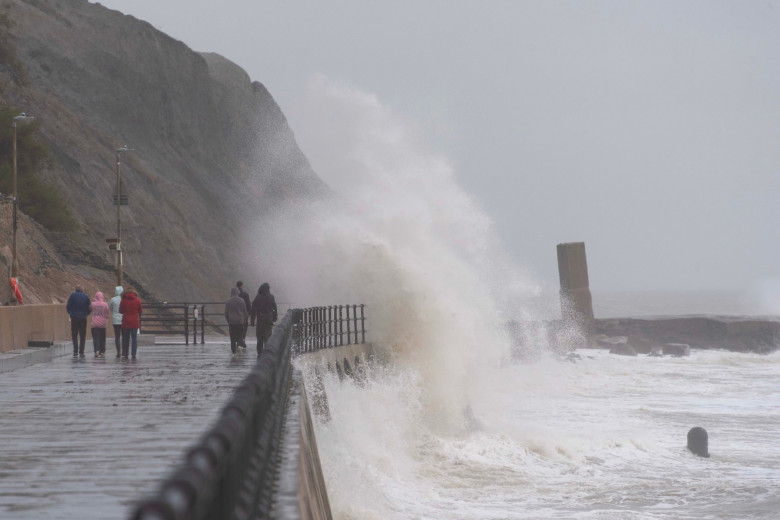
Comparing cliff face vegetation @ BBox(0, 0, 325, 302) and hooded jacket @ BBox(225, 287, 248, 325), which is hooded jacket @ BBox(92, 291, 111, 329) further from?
cliff face vegetation @ BBox(0, 0, 325, 302)

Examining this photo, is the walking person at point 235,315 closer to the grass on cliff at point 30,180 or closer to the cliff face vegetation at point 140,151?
the cliff face vegetation at point 140,151

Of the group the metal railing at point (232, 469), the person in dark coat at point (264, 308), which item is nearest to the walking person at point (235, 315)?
the person in dark coat at point (264, 308)

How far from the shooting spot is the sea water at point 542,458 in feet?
50.3

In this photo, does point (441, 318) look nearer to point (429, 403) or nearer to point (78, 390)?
point (429, 403)

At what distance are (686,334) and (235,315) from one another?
58841 mm

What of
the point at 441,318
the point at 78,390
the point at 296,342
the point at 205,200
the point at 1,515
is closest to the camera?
the point at 1,515

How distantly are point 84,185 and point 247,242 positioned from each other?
1506 cm

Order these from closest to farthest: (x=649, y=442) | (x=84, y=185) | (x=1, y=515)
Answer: (x=1, y=515) < (x=649, y=442) < (x=84, y=185)

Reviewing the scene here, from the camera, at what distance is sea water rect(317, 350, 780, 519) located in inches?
603

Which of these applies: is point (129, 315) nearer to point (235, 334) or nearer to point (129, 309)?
point (129, 309)

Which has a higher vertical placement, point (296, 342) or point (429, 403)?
point (296, 342)

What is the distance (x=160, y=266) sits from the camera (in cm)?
5641

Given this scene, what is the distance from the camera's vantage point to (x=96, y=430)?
883 centimetres

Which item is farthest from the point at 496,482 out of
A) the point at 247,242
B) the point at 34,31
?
the point at 34,31
